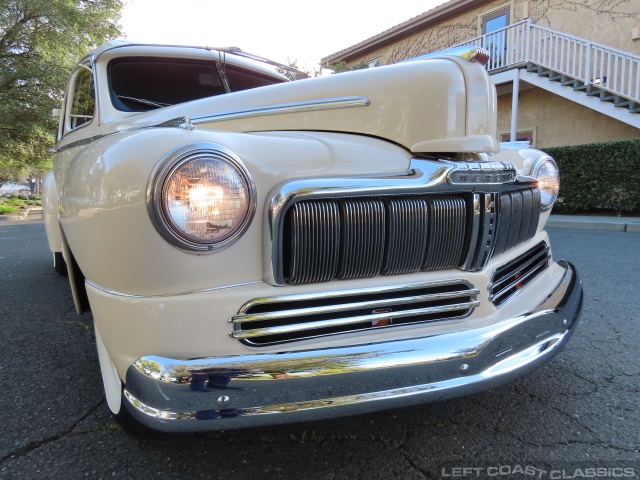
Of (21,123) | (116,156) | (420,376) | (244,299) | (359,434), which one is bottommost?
(359,434)

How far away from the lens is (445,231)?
1430 millimetres

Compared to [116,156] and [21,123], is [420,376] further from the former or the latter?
[21,123]

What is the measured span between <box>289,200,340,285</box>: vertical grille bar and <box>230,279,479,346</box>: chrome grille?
0.07m

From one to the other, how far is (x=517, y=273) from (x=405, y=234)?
692 mm

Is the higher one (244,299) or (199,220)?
(199,220)

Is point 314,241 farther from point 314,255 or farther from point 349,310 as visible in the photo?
point 349,310

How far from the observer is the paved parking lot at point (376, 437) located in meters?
1.41

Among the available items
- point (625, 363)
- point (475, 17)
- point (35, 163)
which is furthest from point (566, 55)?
point (35, 163)

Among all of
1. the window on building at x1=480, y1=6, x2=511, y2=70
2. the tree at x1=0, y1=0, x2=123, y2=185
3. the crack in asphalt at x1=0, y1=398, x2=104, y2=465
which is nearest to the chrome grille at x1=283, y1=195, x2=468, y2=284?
the crack in asphalt at x1=0, y1=398, x2=104, y2=465

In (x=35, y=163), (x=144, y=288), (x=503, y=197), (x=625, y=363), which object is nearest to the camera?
(x=144, y=288)

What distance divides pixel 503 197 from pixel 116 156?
1.34 m

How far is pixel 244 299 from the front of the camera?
47.1 inches

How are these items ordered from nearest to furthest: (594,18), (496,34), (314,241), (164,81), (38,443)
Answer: (314,241), (38,443), (164,81), (594,18), (496,34)

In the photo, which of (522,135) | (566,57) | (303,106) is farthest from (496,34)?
(303,106)
